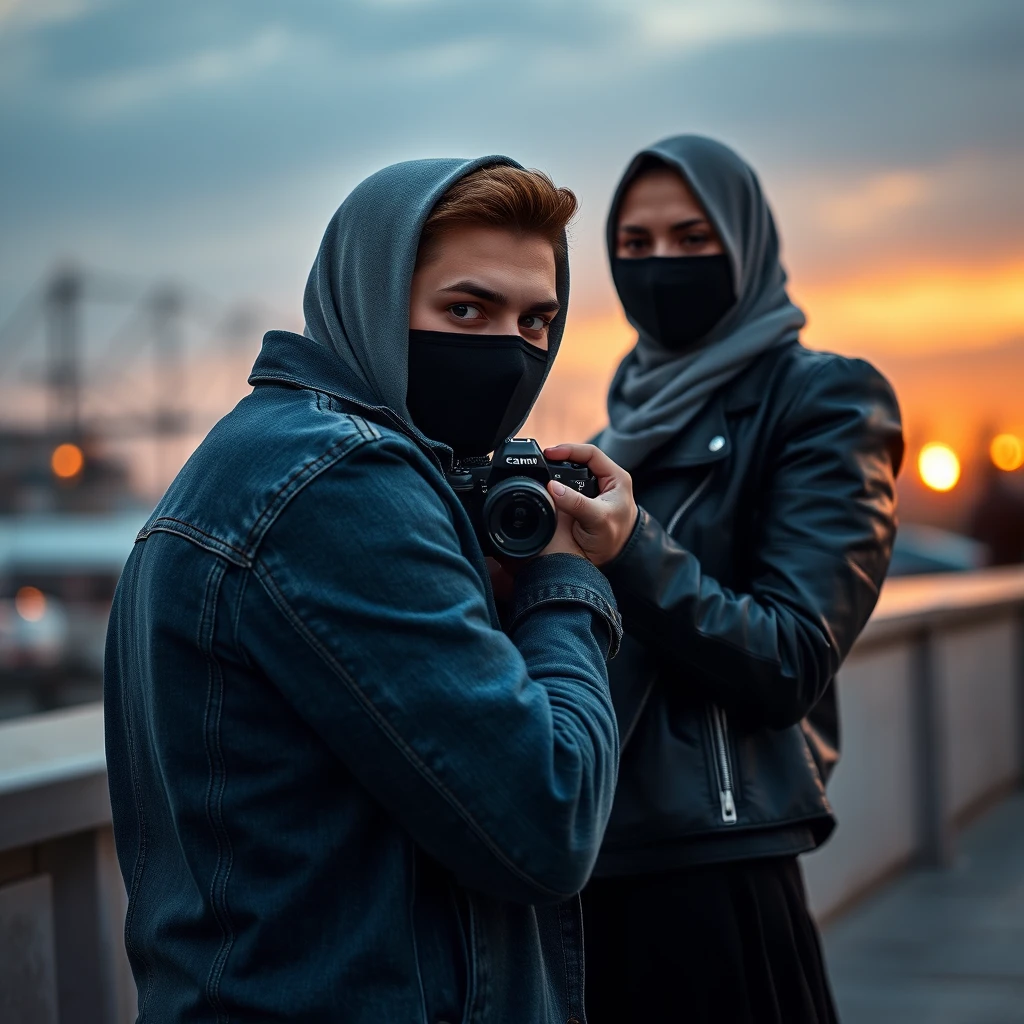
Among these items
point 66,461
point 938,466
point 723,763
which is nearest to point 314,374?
point 723,763

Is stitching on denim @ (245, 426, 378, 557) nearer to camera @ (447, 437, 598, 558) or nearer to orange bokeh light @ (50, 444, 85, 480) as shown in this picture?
camera @ (447, 437, 598, 558)

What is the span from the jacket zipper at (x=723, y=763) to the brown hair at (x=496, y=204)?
2.87ft

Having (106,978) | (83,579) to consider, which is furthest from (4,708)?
→ (106,978)

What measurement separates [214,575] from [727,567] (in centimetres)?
111

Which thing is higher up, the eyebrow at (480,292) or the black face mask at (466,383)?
the eyebrow at (480,292)

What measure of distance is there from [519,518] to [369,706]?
1.22 ft

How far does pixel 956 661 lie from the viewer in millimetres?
6883

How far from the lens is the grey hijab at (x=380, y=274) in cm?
152

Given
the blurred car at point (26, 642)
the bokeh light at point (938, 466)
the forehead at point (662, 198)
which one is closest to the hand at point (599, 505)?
the forehead at point (662, 198)

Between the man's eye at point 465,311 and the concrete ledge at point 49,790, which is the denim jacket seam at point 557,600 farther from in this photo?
the concrete ledge at point 49,790

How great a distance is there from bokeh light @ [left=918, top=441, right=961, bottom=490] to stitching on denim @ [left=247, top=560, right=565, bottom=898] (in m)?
8.67

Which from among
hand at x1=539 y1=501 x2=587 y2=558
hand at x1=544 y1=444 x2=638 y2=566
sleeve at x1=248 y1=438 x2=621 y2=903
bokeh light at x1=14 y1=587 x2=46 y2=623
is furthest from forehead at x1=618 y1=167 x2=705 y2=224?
bokeh light at x1=14 y1=587 x2=46 y2=623

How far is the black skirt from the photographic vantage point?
2076 mm

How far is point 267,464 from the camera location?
133 centimetres
